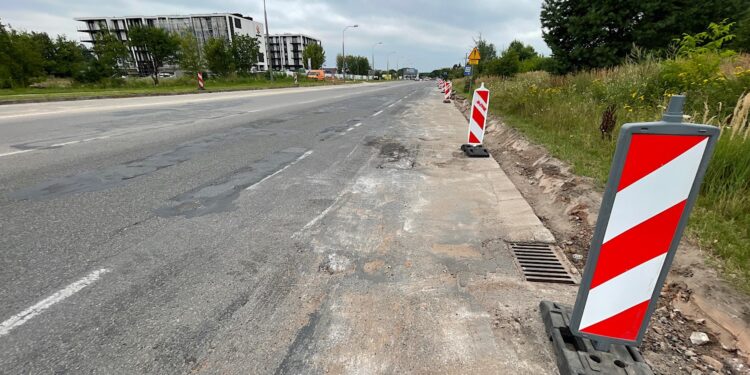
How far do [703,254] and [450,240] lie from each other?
1.95 metres

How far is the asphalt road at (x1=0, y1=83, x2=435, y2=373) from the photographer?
197 cm

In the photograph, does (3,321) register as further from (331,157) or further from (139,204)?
(331,157)

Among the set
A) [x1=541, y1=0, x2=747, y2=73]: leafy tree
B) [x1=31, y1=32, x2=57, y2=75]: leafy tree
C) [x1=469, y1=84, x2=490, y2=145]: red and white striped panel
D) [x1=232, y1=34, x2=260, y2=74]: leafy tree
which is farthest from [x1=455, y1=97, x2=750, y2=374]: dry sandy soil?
[x1=31, y1=32, x2=57, y2=75]: leafy tree

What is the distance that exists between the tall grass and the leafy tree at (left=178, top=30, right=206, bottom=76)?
36815mm

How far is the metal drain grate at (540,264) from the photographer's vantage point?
2740 mm

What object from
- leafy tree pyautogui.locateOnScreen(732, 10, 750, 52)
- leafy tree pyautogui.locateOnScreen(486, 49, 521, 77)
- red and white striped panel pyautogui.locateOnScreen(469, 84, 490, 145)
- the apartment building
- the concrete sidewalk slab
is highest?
the apartment building

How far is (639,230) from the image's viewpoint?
161 centimetres

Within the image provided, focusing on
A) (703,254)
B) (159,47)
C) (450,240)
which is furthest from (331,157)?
(159,47)

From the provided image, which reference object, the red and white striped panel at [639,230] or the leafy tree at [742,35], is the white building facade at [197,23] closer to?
the leafy tree at [742,35]

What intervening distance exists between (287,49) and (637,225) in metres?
132

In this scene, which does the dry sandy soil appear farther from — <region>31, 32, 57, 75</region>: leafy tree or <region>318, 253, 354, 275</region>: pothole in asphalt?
<region>31, 32, 57, 75</region>: leafy tree

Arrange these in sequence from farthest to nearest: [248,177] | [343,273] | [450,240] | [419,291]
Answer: [248,177]
[450,240]
[343,273]
[419,291]

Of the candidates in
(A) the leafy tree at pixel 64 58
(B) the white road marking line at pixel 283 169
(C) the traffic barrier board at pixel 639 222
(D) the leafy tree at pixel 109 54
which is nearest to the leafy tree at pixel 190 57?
(D) the leafy tree at pixel 109 54

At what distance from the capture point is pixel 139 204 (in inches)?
156
